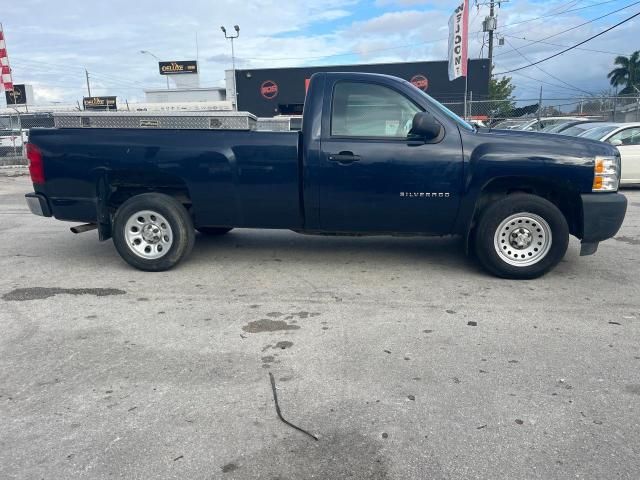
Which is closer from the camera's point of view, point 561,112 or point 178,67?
point 561,112

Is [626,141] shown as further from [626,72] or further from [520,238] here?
[626,72]

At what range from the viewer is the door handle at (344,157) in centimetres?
516

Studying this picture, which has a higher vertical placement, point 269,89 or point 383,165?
point 269,89

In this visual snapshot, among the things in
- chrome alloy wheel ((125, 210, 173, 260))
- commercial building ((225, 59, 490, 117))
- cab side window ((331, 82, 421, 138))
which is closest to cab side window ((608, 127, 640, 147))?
cab side window ((331, 82, 421, 138))

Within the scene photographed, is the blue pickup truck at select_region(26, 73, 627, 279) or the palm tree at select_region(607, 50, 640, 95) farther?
the palm tree at select_region(607, 50, 640, 95)

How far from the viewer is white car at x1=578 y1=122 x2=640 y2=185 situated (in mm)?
11172

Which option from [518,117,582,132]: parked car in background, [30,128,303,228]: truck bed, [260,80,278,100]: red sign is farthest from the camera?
[260,80,278,100]: red sign

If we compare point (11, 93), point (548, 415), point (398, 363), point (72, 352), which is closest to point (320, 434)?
point (398, 363)

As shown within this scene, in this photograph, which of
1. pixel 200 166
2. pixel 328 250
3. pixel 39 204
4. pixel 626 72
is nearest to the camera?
pixel 200 166

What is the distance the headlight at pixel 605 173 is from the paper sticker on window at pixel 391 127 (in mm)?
1935

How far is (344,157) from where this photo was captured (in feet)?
17.0

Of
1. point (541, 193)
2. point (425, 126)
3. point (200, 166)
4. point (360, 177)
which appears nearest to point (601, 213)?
point (541, 193)

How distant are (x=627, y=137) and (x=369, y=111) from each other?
871cm

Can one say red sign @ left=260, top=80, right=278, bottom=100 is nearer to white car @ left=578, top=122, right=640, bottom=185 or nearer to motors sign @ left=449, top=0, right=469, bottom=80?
motors sign @ left=449, top=0, right=469, bottom=80
